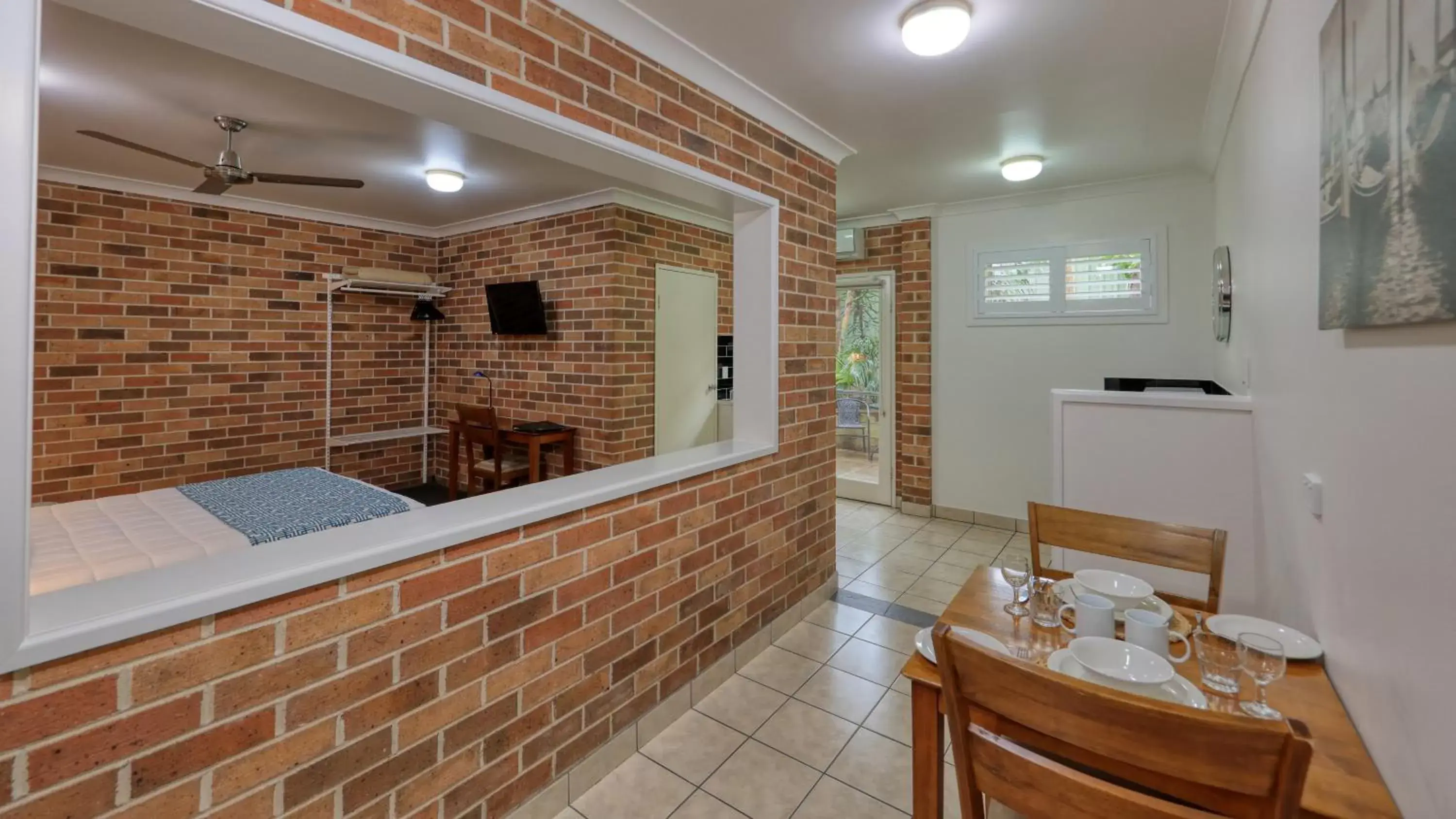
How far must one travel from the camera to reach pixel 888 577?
342 cm

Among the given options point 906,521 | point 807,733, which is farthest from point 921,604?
point 906,521

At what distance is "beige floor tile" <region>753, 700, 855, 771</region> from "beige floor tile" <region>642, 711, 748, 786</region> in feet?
0.38

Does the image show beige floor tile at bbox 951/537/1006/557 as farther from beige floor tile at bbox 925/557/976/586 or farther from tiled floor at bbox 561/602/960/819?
tiled floor at bbox 561/602/960/819

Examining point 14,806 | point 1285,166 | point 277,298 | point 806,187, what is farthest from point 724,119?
point 277,298

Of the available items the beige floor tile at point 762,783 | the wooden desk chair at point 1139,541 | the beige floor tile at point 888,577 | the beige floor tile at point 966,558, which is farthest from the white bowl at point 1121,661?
the beige floor tile at point 966,558

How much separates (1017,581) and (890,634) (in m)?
1.43

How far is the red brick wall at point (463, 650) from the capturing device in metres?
0.98

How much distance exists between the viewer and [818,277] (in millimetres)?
2973

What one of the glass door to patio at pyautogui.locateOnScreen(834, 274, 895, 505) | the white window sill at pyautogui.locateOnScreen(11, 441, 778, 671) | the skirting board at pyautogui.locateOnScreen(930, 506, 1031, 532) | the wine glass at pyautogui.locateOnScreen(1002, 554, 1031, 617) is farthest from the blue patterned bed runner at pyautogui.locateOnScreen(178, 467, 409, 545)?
the skirting board at pyautogui.locateOnScreen(930, 506, 1031, 532)

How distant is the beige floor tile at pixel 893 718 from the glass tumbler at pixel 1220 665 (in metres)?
1.13

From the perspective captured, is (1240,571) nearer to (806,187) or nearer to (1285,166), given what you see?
(1285,166)

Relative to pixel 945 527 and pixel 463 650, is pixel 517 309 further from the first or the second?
pixel 945 527

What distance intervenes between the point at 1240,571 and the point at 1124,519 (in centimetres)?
66

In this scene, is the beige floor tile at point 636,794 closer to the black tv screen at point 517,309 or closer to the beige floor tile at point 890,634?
the beige floor tile at point 890,634
